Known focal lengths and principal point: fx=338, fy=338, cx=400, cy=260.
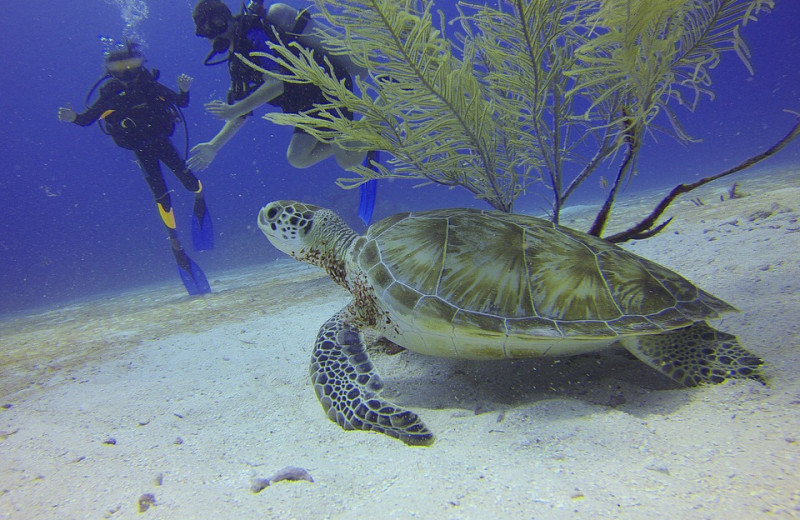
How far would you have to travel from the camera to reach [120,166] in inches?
3976

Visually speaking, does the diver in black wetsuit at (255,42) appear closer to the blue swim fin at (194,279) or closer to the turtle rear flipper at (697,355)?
the blue swim fin at (194,279)

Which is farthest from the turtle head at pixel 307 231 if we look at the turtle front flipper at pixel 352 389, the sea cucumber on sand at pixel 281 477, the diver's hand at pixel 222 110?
the diver's hand at pixel 222 110

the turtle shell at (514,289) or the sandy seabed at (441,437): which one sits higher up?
the turtle shell at (514,289)

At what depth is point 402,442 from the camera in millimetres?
1877

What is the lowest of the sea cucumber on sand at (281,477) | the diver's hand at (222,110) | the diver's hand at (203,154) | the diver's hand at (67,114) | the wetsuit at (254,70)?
the sea cucumber on sand at (281,477)

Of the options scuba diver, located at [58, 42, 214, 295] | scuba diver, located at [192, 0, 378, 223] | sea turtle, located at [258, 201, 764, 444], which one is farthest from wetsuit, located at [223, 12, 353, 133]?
sea turtle, located at [258, 201, 764, 444]

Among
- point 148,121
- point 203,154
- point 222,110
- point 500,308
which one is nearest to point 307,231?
point 500,308

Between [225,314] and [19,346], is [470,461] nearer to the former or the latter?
[225,314]

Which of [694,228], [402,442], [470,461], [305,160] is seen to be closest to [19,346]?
[305,160]

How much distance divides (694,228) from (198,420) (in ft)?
21.1

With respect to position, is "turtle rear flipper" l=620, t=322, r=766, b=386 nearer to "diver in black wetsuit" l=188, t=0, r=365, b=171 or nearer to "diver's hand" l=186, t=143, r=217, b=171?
"diver in black wetsuit" l=188, t=0, r=365, b=171

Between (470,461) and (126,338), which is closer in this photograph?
(470,461)

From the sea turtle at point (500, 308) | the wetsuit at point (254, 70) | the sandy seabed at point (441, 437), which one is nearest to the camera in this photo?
the sandy seabed at point (441, 437)

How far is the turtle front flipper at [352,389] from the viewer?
1963 mm
